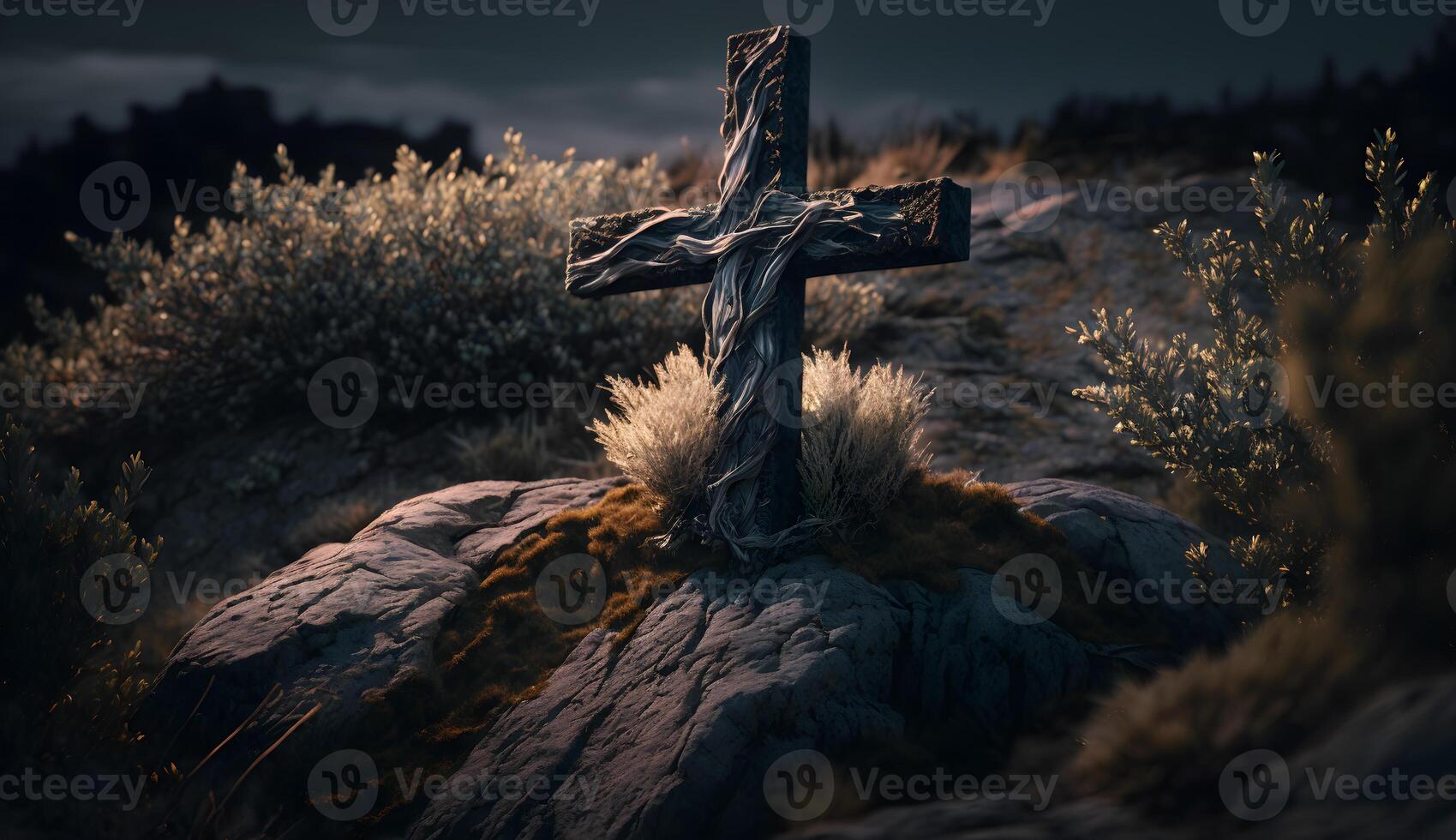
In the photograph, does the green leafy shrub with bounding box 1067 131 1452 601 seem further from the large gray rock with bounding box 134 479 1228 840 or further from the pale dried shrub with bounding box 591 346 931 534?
the pale dried shrub with bounding box 591 346 931 534

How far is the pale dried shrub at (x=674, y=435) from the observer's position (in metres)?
5.02

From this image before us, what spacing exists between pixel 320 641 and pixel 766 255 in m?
3.13

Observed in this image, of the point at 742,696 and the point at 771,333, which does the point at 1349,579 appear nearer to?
the point at 742,696

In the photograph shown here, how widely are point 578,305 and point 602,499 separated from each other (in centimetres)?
440

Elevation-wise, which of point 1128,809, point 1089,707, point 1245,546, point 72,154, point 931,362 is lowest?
point 1089,707

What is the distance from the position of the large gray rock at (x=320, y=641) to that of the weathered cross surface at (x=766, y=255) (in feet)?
5.33

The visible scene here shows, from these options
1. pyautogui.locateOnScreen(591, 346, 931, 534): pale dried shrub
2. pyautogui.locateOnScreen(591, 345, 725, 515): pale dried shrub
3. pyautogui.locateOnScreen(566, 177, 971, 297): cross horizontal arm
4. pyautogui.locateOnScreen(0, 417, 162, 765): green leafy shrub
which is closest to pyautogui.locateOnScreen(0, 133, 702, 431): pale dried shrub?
pyautogui.locateOnScreen(566, 177, 971, 297): cross horizontal arm

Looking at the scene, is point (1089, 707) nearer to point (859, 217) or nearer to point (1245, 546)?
point (1245, 546)

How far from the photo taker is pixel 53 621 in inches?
181

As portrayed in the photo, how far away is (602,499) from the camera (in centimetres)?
594

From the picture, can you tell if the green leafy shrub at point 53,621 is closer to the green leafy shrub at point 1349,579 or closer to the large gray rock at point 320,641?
the large gray rock at point 320,641

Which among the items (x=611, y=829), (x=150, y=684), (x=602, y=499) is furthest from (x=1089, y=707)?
(x=150, y=684)

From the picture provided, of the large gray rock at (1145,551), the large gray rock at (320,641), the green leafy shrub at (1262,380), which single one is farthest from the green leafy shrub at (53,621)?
the green leafy shrub at (1262,380)

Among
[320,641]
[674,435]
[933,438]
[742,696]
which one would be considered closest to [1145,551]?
[742,696]
